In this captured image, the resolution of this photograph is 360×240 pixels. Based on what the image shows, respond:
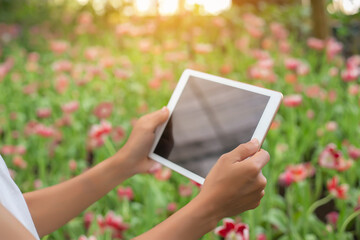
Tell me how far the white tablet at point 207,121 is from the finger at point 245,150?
4 cm

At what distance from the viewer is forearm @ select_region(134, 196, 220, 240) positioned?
64 centimetres

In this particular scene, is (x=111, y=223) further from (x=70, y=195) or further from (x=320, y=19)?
(x=320, y=19)

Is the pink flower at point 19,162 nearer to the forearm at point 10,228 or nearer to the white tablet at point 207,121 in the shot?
the white tablet at point 207,121

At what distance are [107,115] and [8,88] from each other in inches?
44.9

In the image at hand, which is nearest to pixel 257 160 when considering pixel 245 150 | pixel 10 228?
pixel 245 150

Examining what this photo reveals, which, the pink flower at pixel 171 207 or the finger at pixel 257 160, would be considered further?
the pink flower at pixel 171 207

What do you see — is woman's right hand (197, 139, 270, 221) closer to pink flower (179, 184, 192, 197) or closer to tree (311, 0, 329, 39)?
pink flower (179, 184, 192, 197)

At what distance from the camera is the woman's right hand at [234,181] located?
2.10 ft

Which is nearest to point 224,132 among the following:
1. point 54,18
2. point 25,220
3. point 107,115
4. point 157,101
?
point 25,220

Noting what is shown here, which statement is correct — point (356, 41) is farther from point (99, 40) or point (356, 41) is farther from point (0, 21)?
point (0, 21)

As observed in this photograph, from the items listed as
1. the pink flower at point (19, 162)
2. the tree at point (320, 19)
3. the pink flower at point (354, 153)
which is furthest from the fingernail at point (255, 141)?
the tree at point (320, 19)

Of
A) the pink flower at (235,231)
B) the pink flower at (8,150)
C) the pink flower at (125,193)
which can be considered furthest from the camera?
the pink flower at (8,150)

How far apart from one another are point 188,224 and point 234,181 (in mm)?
95

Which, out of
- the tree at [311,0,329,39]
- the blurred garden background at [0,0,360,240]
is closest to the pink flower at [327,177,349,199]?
the blurred garden background at [0,0,360,240]
